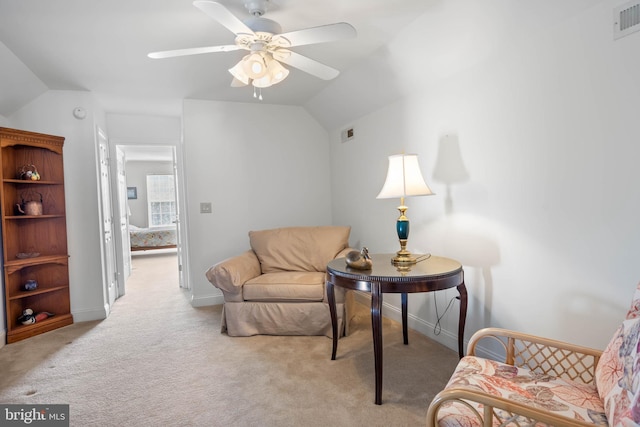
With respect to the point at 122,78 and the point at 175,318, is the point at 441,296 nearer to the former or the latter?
the point at 175,318

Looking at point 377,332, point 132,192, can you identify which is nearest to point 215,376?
point 377,332

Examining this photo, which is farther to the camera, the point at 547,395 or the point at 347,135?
the point at 347,135

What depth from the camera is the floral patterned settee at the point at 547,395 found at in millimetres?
964

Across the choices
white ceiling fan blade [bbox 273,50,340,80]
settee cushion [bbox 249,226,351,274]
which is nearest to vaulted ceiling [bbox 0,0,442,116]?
white ceiling fan blade [bbox 273,50,340,80]

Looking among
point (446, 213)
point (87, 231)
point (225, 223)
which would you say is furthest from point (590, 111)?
point (87, 231)

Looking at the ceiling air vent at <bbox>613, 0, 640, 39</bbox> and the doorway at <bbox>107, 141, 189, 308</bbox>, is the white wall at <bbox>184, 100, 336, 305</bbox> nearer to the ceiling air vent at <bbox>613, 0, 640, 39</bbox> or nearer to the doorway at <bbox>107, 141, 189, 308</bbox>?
the doorway at <bbox>107, 141, 189, 308</bbox>

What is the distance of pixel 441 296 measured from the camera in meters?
2.68

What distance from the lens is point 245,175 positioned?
4086 mm

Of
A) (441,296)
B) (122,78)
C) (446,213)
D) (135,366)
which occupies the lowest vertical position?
(135,366)

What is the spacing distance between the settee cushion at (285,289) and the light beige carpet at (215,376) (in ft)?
1.09

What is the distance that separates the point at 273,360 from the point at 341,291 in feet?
2.44

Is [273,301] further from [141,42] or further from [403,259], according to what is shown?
[141,42]

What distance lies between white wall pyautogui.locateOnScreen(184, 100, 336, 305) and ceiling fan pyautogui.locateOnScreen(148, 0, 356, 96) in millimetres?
1930

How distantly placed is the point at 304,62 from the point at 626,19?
1518 millimetres
